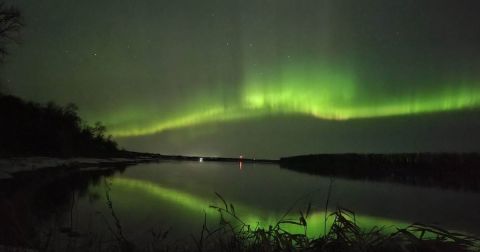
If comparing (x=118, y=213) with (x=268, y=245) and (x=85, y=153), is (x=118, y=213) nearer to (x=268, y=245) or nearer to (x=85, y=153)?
(x=268, y=245)

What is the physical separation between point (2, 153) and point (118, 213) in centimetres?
2291

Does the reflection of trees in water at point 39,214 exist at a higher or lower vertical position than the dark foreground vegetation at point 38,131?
lower

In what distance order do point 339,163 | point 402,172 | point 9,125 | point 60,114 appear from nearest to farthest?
point 9,125
point 60,114
point 402,172
point 339,163

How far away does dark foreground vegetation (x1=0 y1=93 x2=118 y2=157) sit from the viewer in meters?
45.5

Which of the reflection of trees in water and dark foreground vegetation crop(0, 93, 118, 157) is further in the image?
dark foreground vegetation crop(0, 93, 118, 157)

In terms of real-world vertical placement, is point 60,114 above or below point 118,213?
above

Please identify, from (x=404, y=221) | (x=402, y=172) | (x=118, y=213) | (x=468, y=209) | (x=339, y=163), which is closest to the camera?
(x=118, y=213)

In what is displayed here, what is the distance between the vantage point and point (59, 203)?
16.4 metres

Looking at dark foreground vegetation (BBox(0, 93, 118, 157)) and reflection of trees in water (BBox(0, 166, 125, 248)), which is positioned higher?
dark foreground vegetation (BBox(0, 93, 118, 157))

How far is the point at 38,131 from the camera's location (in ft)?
187

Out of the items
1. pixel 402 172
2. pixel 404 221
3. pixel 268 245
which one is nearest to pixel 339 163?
pixel 402 172

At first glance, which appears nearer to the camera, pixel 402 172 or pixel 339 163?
pixel 402 172

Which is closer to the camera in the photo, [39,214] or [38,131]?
[39,214]

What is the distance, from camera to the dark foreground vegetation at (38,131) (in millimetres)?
45472
